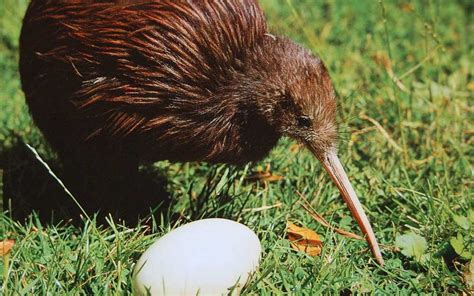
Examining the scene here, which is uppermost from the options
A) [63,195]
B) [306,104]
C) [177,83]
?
[177,83]

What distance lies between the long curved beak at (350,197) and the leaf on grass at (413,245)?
10 cm

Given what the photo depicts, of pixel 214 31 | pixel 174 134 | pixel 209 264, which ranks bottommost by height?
pixel 209 264

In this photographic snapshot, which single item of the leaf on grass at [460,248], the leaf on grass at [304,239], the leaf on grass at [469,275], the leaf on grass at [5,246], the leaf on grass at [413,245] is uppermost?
the leaf on grass at [5,246]

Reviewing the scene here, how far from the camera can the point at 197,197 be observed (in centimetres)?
319

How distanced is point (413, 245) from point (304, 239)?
0.41m

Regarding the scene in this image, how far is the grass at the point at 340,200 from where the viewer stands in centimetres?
257

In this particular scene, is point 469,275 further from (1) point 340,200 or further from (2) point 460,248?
(1) point 340,200

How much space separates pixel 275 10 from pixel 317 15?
30 cm

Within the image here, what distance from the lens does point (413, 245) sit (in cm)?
275

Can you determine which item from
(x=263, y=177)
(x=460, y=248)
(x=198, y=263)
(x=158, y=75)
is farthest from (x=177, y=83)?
(x=460, y=248)

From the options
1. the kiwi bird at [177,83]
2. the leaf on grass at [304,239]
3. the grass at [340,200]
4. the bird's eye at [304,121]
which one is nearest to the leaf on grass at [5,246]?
the grass at [340,200]

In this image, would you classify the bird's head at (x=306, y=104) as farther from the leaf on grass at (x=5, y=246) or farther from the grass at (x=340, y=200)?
the leaf on grass at (x=5, y=246)

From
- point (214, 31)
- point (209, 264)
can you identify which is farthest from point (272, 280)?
point (214, 31)

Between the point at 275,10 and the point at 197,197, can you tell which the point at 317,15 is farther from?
the point at 197,197
